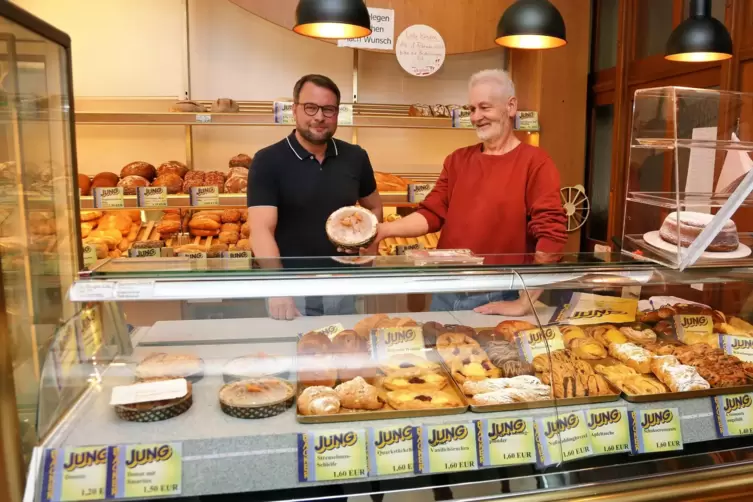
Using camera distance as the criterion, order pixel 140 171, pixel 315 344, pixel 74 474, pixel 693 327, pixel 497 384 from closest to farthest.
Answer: pixel 74 474
pixel 497 384
pixel 315 344
pixel 693 327
pixel 140 171

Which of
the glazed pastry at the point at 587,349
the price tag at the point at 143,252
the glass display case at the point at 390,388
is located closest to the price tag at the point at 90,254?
the price tag at the point at 143,252

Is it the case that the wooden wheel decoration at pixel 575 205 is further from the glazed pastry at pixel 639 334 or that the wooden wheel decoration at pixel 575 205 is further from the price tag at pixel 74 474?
the price tag at pixel 74 474

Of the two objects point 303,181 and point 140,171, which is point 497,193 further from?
point 140,171

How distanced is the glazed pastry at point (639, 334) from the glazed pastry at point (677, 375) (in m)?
0.17

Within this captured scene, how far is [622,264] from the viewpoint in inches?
65.5

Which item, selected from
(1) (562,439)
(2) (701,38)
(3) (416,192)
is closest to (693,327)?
(1) (562,439)

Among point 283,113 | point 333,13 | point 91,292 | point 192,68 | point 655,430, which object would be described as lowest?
point 655,430

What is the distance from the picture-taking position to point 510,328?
5.72 feet

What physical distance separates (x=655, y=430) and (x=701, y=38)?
2.24 m

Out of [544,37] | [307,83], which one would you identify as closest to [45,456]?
[307,83]

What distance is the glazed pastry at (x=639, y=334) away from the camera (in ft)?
5.96

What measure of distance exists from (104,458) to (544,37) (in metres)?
2.62

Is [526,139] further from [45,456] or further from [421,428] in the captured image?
[45,456]

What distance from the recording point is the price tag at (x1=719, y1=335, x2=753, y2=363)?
1.72 metres
